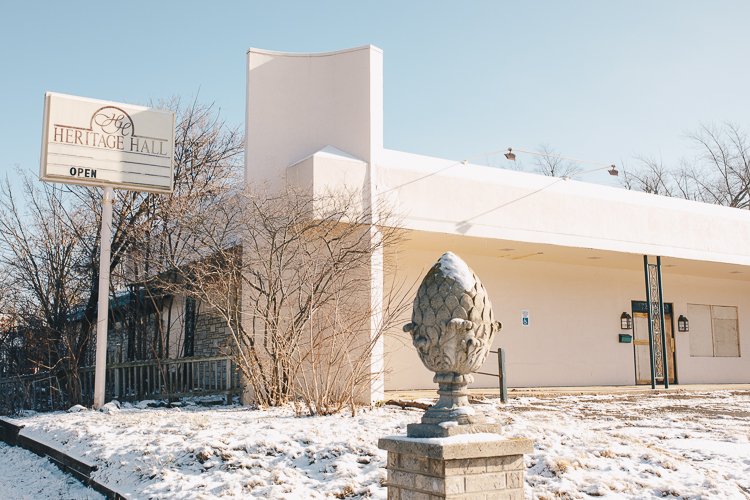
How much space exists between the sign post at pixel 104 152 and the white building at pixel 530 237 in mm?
1621

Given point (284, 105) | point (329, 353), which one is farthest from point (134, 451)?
point (284, 105)

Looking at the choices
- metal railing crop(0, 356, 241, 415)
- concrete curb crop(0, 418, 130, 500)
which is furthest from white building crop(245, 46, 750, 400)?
concrete curb crop(0, 418, 130, 500)

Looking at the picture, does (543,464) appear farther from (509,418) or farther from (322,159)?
(322,159)

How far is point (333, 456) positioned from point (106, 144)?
7472mm

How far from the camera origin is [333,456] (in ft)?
20.6

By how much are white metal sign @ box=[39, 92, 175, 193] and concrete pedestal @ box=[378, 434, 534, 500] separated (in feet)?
27.9

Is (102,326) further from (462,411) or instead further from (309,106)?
(462,411)

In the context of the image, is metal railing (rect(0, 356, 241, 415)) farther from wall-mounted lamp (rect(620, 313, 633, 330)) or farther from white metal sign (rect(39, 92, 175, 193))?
wall-mounted lamp (rect(620, 313, 633, 330))

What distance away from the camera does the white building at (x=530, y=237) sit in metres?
11.7

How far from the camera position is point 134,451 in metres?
6.73

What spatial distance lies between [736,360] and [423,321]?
1847cm

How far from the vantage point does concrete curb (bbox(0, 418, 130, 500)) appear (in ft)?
20.7

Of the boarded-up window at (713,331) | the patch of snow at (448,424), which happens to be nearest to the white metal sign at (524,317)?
the boarded-up window at (713,331)

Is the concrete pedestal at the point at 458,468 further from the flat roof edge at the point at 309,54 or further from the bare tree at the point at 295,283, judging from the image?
the flat roof edge at the point at 309,54
